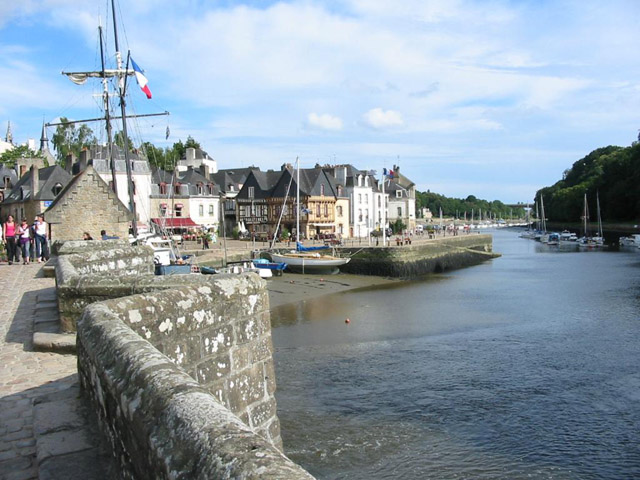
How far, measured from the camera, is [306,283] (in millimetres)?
36875

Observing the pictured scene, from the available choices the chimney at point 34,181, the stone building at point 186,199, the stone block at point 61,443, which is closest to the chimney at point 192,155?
the stone building at point 186,199

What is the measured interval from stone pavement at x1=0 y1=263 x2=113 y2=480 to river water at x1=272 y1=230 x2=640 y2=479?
15.6 ft

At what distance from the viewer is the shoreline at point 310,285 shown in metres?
31.6

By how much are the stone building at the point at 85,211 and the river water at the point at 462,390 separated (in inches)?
300

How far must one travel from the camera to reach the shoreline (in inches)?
1244

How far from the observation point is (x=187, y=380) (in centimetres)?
295

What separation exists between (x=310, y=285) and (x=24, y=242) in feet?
62.0

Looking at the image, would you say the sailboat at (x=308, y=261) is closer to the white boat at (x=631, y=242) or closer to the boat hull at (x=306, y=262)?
the boat hull at (x=306, y=262)

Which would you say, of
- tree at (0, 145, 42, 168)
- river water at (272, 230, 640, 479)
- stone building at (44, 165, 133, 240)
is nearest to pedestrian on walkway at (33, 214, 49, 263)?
stone building at (44, 165, 133, 240)

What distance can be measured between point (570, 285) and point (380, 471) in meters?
31.2

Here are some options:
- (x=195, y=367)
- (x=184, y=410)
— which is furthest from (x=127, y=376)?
(x=195, y=367)

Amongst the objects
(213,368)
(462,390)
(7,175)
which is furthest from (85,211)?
(7,175)

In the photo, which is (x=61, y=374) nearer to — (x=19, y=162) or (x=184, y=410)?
(x=184, y=410)

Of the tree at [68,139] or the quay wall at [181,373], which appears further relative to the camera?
the tree at [68,139]
